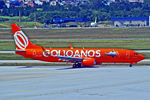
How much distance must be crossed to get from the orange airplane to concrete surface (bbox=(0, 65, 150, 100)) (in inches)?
72.1

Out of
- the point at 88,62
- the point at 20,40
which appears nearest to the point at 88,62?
the point at 88,62

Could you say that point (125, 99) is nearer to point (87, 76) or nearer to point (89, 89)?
point (89, 89)

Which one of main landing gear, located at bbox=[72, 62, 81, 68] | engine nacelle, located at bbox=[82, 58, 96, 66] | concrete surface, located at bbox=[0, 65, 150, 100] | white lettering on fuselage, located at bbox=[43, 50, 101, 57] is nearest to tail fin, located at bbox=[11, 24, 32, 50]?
white lettering on fuselage, located at bbox=[43, 50, 101, 57]

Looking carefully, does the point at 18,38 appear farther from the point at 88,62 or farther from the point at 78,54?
the point at 88,62

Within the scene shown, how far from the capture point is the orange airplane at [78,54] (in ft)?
207

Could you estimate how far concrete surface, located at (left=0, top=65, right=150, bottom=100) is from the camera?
37906mm

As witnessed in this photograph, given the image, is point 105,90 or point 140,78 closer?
point 105,90

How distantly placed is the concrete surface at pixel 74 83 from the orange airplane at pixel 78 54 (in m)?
1.83

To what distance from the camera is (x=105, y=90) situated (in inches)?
1607

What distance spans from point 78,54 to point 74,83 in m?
19.1

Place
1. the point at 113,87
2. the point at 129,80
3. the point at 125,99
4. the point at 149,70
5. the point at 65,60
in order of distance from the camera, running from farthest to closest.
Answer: the point at 65,60 < the point at 149,70 < the point at 129,80 < the point at 113,87 < the point at 125,99

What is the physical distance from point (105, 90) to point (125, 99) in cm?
515

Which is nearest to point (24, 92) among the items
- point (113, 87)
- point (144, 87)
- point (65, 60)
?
point (113, 87)

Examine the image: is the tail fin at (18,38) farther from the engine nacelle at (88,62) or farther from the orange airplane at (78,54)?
the engine nacelle at (88,62)
